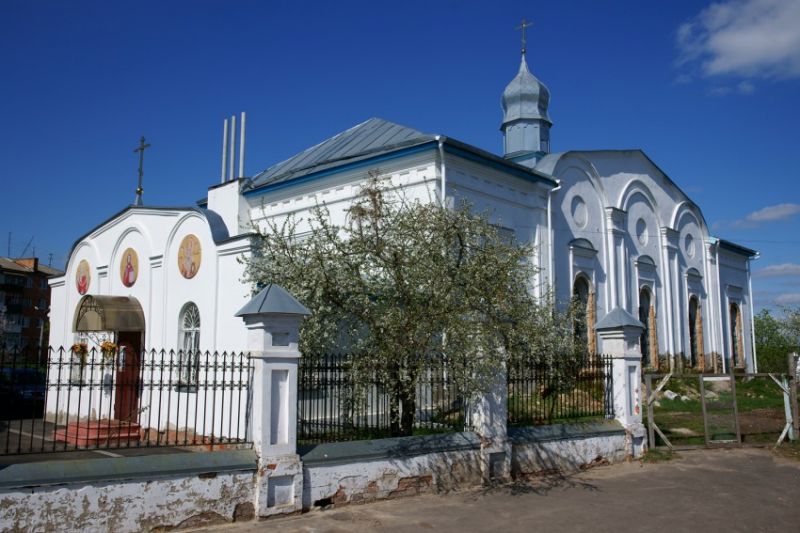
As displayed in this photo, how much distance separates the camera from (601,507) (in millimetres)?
9008

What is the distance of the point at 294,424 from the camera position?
8422mm

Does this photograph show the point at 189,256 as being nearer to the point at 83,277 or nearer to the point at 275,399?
the point at 83,277

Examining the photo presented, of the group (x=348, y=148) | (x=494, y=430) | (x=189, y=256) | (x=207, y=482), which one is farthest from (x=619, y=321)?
(x=348, y=148)

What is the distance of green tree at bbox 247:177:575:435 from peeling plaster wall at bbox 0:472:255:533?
2209mm

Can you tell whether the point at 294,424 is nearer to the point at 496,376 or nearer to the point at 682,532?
the point at 496,376

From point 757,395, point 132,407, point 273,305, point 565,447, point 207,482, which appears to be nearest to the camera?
point 207,482

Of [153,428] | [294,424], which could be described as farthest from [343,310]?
[153,428]

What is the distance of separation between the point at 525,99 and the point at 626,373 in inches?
584

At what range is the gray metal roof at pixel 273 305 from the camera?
8.33m

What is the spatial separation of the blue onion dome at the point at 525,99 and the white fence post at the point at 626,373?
44.4ft

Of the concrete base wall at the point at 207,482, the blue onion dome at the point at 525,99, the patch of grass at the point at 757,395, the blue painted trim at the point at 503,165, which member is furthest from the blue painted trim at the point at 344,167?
the patch of grass at the point at 757,395

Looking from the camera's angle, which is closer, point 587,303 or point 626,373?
point 626,373

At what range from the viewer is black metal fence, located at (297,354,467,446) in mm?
9156

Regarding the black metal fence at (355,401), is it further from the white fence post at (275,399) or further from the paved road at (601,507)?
the paved road at (601,507)
